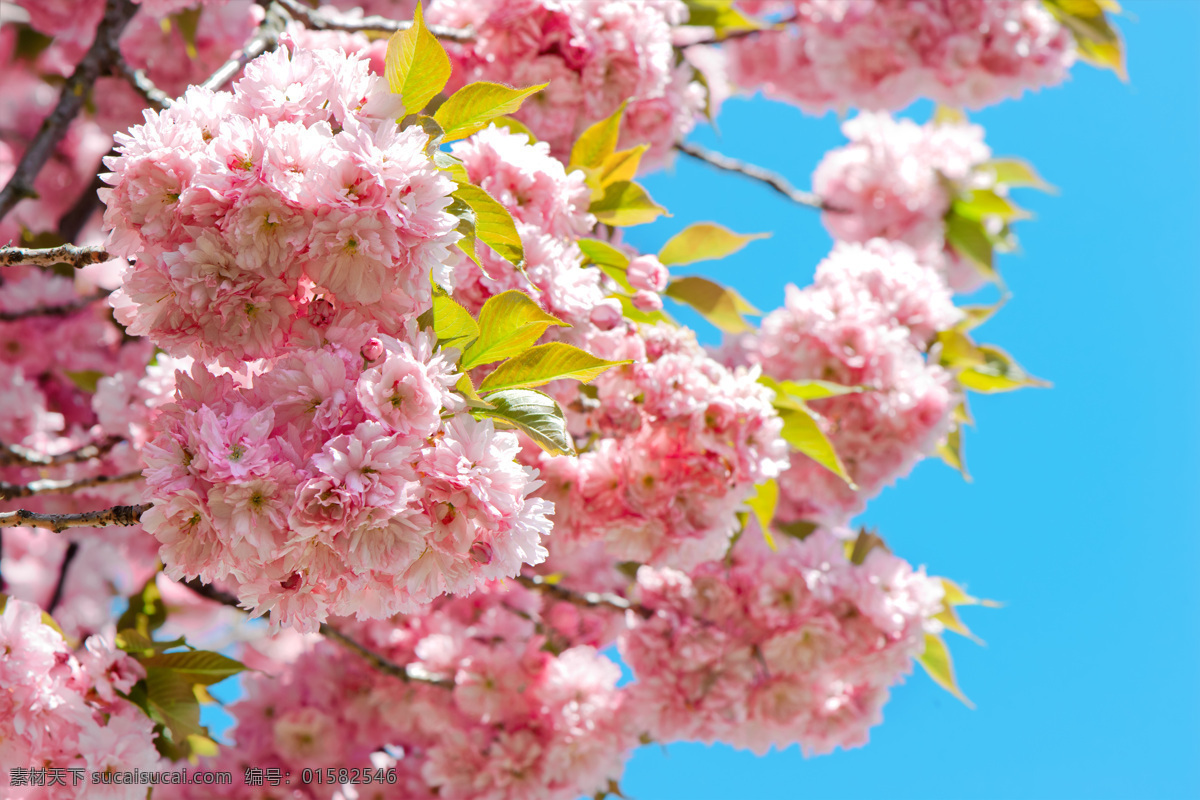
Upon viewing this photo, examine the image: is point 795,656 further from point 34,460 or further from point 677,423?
point 34,460

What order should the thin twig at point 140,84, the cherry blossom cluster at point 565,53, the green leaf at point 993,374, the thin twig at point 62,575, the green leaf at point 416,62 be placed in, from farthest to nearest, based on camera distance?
the thin twig at point 62,575, the green leaf at point 993,374, the cherry blossom cluster at point 565,53, the thin twig at point 140,84, the green leaf at point 416,62

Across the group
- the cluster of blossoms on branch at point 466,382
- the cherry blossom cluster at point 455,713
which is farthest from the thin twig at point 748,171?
the cherry blossom cluster at point 455,713

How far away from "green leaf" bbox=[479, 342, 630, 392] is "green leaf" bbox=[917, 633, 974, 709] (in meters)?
1.48

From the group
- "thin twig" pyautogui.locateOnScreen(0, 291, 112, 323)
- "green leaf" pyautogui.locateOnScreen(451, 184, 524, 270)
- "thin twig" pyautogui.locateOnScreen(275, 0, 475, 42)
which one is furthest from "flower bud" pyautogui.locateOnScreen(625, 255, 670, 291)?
"thin twig" pyautogui.locateOnScreen(0, 291, 112, 323)

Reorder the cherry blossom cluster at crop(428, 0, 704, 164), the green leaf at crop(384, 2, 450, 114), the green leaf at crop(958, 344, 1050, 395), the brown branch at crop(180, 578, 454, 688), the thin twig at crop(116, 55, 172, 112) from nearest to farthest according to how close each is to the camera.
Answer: the green leaf at crop(384, 2, 450, 114), the thin twig at crop(116, 55, 172, 112), the cherry blossom cluster at crop(428, 0, 704, 164), the brown branch at crop(180, 578, 454, 688), the green leaf at crop(958, 344, 1050, 395)

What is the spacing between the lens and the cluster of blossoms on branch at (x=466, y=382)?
0.95 metres

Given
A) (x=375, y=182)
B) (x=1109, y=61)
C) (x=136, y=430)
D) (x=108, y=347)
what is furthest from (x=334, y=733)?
(x=1109, y=61)

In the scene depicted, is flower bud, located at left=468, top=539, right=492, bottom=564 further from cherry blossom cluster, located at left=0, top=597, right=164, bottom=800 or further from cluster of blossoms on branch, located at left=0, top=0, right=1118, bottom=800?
cherry blossom cluster, located at left=0, top=597, right=164, bottom=800

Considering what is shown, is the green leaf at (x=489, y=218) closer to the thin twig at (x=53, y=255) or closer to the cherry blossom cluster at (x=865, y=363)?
the thin twig at (x=53, y=255)

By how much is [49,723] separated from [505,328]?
0.99 metres

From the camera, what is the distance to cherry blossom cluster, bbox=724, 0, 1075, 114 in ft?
8.22

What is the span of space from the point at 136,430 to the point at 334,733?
926 mm

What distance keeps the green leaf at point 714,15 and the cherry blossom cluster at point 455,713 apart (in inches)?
56.4

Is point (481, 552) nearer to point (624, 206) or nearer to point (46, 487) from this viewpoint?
point (624, 206)
